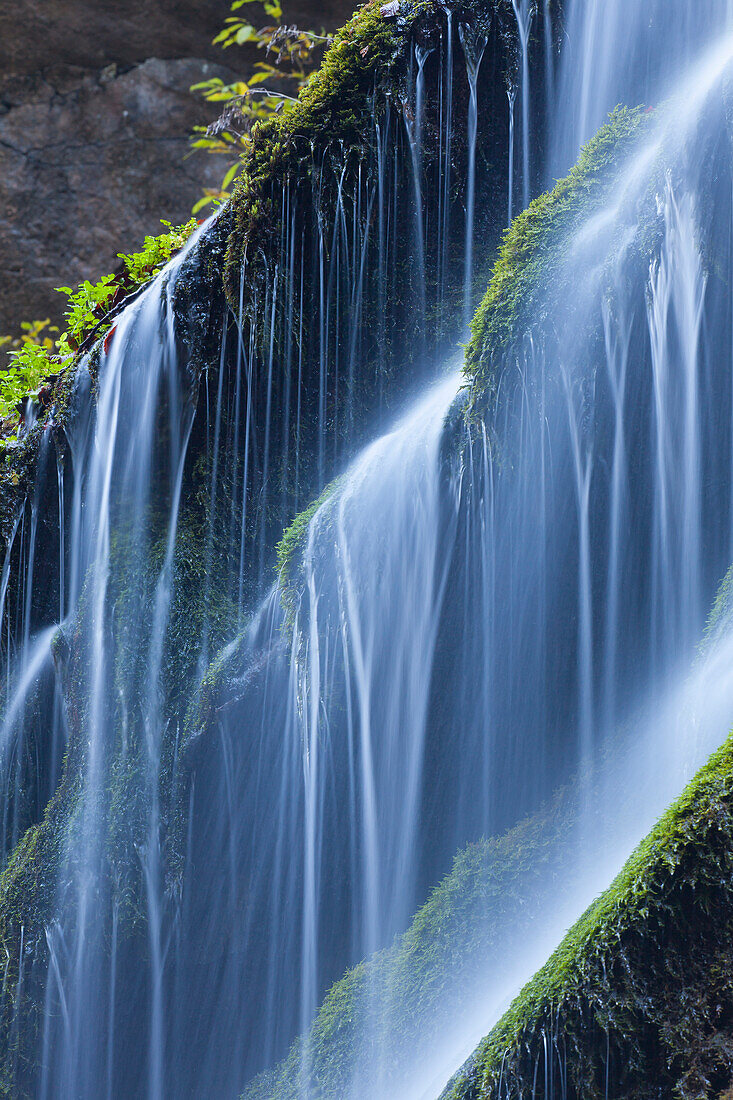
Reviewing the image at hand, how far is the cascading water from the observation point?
2.72 metres

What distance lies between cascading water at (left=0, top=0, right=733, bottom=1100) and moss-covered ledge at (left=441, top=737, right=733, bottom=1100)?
60 centimetres

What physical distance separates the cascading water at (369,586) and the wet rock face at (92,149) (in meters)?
5.13

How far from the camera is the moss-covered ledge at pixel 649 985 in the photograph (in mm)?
1638

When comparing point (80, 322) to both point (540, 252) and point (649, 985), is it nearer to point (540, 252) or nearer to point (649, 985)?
point (540, 252)

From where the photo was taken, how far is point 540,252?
2930 mm

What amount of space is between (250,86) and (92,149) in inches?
66.4

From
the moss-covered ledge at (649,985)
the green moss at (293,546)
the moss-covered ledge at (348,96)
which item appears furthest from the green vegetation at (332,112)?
the moss-covered ledge at (649,985)

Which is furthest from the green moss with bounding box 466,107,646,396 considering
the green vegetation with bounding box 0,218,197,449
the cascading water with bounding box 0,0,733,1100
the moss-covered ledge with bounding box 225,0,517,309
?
the green vegetation with bounding box 0,218,197,449

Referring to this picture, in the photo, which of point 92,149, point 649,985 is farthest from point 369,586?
point 92,149

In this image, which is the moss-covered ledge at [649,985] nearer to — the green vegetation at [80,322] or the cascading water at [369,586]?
the cascading water at [369,586]

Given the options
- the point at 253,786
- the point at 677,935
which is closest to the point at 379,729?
the point at 253,786

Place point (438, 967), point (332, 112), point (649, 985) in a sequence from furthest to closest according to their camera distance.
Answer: point (332, 112), point (438, 967), point (649, 985)

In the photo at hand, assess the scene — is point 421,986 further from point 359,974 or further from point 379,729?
point 379,729

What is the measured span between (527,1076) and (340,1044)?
1347 millimetres
